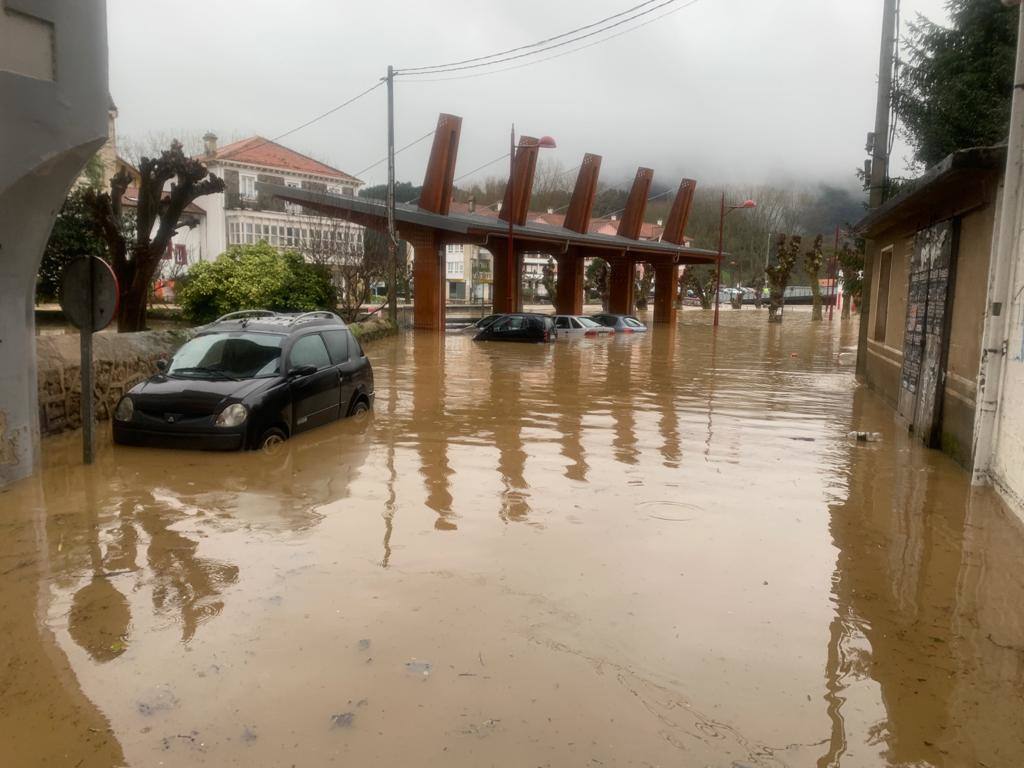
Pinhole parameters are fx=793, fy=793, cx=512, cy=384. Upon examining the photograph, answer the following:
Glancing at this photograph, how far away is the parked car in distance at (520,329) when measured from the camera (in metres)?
27.4

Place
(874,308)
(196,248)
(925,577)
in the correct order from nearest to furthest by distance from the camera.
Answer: (925,577), (874,308), (196,248)

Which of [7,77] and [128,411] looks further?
[128,411]

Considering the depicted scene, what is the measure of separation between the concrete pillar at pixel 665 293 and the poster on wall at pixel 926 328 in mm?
34638

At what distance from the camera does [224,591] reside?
5.19 m

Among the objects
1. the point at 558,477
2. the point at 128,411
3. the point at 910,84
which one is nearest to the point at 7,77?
the point at 128,411

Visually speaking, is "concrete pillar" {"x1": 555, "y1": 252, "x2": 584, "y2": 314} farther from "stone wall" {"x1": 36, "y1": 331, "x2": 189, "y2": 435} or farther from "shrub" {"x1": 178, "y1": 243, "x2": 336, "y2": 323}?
"stone wall" {"x1": 36, "y1": 331, "x2": 189, "y2": 435}

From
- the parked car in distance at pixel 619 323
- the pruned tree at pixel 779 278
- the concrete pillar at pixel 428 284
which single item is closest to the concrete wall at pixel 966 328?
the concrete pillar at pixel 428 284

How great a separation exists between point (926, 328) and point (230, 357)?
9.04 metres

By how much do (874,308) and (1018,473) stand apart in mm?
10544

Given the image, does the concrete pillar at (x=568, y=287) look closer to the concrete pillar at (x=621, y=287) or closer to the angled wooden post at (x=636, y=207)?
the concrete pillar at (x=621, y=287)

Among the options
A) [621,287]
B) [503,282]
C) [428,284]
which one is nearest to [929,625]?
[428,284]

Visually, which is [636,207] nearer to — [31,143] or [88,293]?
[88,293]

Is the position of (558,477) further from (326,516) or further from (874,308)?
(874,308)

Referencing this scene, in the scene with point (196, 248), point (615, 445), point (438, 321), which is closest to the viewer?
point (615, 445)
